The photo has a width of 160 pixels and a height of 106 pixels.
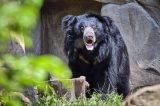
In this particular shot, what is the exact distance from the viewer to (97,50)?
6340 mm

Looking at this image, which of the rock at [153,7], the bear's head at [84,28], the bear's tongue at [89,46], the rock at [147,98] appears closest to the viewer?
the rock at [147,98]

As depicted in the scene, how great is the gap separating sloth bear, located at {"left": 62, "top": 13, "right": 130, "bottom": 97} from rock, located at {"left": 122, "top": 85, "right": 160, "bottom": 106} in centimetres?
307

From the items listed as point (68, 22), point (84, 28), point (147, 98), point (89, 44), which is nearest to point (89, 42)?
point (89, 44)

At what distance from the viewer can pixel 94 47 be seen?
6.31 metres

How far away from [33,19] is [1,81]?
0.33 ft

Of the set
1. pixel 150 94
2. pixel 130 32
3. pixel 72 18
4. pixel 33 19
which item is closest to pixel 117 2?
pixel 130 32

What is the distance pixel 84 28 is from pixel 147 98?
3.25m

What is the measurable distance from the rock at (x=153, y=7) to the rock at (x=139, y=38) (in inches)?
2.9

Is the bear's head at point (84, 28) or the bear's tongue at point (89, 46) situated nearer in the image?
the bear's tongue at point (89, 46)

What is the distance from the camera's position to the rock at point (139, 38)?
285 inches

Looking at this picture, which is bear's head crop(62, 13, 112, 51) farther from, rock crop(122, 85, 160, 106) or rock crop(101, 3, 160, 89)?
rock crop(122, 85, 160, 106)

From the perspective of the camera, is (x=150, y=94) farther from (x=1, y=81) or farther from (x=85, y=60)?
(x=85, y=60)

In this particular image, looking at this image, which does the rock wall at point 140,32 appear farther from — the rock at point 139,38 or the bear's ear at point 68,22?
the bear's ear at point 68,22

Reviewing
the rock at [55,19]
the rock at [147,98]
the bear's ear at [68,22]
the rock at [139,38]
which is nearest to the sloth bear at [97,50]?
the bear's ear at [68,22]
